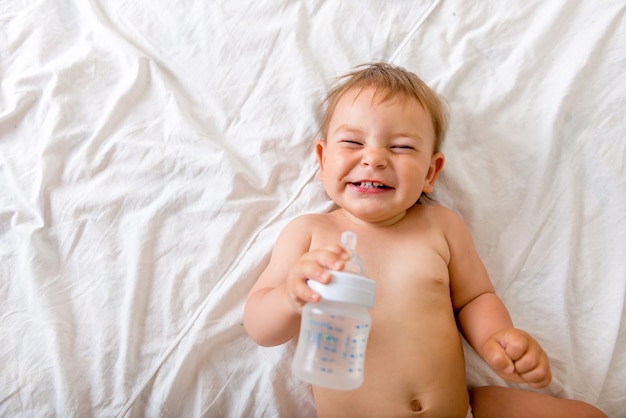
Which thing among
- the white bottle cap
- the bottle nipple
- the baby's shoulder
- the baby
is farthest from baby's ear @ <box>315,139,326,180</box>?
the white bottle cap

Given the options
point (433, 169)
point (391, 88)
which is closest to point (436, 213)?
point (433, 169)

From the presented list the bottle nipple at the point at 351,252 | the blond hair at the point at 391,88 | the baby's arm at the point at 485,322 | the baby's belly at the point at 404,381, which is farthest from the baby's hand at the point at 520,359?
the blond hair at the point at 391,88

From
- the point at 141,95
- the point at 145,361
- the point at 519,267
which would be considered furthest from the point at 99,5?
the point at 519,267

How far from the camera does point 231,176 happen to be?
131 cm

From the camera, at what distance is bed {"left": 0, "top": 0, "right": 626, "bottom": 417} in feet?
3.91

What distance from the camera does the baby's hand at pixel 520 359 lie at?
990 mm

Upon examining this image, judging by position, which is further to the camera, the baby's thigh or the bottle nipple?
the baby's thigh

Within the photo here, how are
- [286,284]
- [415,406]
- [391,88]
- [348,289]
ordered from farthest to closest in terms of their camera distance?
[391,88]
[415,406]
[286,284]
[348,289]

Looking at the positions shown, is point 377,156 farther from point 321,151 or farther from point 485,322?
point 485,322

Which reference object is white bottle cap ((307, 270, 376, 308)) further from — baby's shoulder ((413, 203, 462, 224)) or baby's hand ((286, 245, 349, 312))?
baby's shoulder ((413, 203, 462, 224))

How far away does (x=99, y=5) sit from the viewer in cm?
142

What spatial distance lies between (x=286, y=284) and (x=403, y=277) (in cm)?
33

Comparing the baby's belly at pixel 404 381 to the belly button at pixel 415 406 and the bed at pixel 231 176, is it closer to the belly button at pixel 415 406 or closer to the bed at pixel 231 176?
the belly button at pixel 415 406

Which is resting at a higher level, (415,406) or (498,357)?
(498,357)
